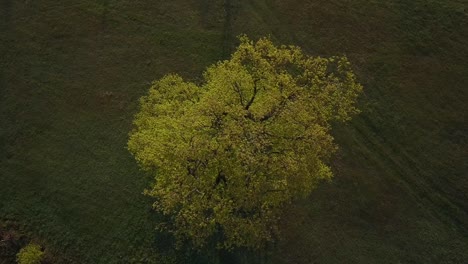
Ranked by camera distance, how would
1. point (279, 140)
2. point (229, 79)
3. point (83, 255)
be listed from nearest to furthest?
point (279, 140), point (229, 79), point (83, 255)

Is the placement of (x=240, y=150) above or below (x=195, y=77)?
above

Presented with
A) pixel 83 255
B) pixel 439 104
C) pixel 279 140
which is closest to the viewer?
pixel 279 140

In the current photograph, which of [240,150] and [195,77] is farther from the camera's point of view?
[195,77]

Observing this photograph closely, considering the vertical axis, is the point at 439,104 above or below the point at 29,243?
above

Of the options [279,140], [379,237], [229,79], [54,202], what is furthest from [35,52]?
[379,237]

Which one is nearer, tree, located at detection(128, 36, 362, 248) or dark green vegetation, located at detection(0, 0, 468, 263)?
tree, located at detection(128, 36, 362, 248)

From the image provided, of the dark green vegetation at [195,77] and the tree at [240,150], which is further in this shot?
the dark green vegetation at [195,77]

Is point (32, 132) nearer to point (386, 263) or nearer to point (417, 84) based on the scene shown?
point (386, 263)

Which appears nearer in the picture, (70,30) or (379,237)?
(379,237)
